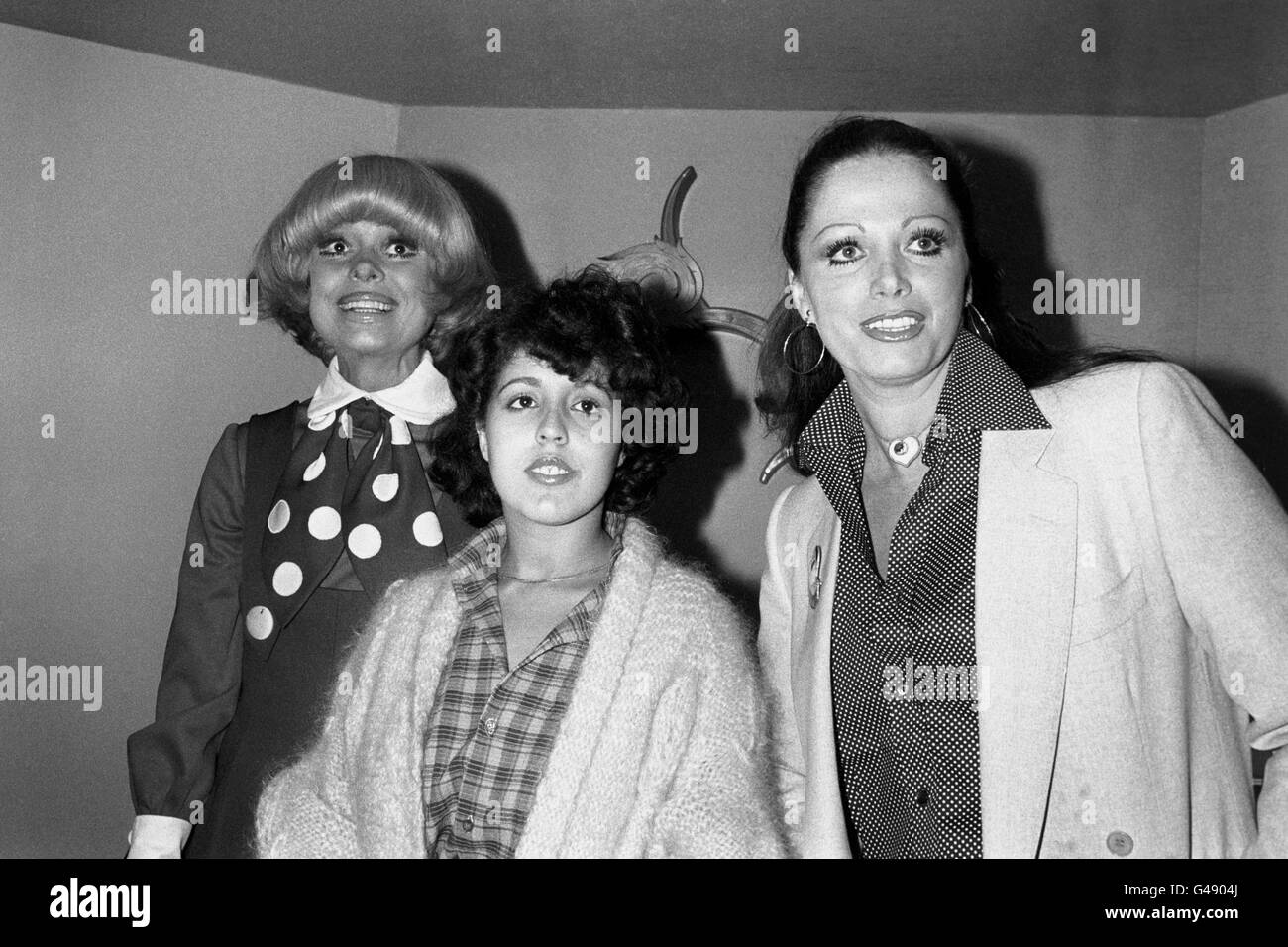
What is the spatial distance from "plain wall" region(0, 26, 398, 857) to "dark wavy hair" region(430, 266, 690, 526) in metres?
0.73

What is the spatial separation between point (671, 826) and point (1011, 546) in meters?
0.44

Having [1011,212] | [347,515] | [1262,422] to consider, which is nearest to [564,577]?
[347,515]

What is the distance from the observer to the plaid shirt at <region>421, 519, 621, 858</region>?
1161mm

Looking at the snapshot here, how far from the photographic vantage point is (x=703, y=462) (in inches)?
86.0

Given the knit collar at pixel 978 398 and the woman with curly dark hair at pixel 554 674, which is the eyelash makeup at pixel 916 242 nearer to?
the knit collar at pixel 978 398

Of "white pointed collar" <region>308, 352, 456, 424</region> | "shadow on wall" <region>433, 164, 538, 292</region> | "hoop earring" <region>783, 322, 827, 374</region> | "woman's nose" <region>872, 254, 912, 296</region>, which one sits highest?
"shadow on wall" <region>433, 164, 538, 292</region>

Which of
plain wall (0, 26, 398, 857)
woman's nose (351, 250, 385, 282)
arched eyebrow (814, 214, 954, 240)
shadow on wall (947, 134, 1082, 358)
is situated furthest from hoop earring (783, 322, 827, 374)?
plain wall (0, 26, 398, 857)

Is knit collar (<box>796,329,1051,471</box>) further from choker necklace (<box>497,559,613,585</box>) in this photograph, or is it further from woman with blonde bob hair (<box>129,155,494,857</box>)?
woman with blonde bob hair (<box>129,155,494,857</box>)

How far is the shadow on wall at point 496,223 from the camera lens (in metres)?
2.11

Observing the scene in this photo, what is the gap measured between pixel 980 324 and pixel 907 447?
0.59ft

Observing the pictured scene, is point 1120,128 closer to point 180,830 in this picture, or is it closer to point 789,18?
point 789,18

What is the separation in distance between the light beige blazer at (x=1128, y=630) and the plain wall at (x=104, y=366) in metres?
1.42

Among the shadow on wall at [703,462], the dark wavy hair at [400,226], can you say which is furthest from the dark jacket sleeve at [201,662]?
the shadow on wall at [703,462]
